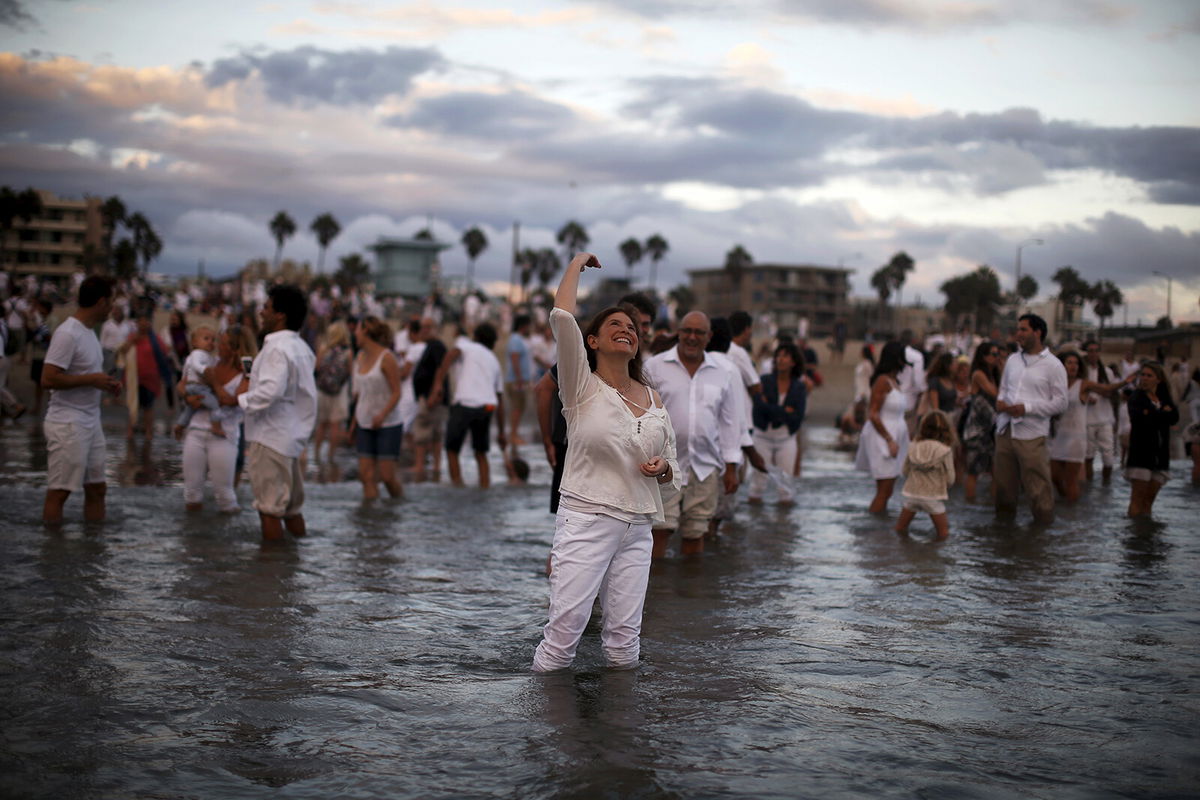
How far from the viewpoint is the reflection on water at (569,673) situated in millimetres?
4199

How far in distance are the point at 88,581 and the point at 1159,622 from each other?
726cm

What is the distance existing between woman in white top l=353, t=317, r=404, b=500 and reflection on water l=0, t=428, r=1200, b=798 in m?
1.73

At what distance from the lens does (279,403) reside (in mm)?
8617

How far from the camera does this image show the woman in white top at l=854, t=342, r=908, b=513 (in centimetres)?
1124

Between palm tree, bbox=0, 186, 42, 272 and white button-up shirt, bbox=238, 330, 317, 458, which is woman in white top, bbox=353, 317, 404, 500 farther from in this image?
palm tree, bbox=0, 186, 42, 272

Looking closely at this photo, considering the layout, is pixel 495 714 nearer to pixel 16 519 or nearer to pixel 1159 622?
pixel 1159 622

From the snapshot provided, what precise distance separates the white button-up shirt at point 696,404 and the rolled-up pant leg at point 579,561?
3333 millimetres

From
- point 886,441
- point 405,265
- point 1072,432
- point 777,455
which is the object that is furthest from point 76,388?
point 405,265

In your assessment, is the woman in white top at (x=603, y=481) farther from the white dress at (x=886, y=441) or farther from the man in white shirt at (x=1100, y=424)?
the man in white shirt at (x=1100, y=424)

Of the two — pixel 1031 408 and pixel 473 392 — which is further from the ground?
pixel 1031 408

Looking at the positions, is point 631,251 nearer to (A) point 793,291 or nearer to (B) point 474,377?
(A) point 793,291

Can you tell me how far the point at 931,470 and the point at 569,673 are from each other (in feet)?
19.0

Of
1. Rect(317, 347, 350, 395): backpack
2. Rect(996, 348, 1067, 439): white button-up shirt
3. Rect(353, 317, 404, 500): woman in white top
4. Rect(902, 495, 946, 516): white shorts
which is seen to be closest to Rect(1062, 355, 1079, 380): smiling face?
Rect(996, 348, 1067, 439): white button-up shirt

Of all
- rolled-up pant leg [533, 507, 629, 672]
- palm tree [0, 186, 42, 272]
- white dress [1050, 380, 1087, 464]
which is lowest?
rolled-up pant leg [533, 507, 629, 672]
